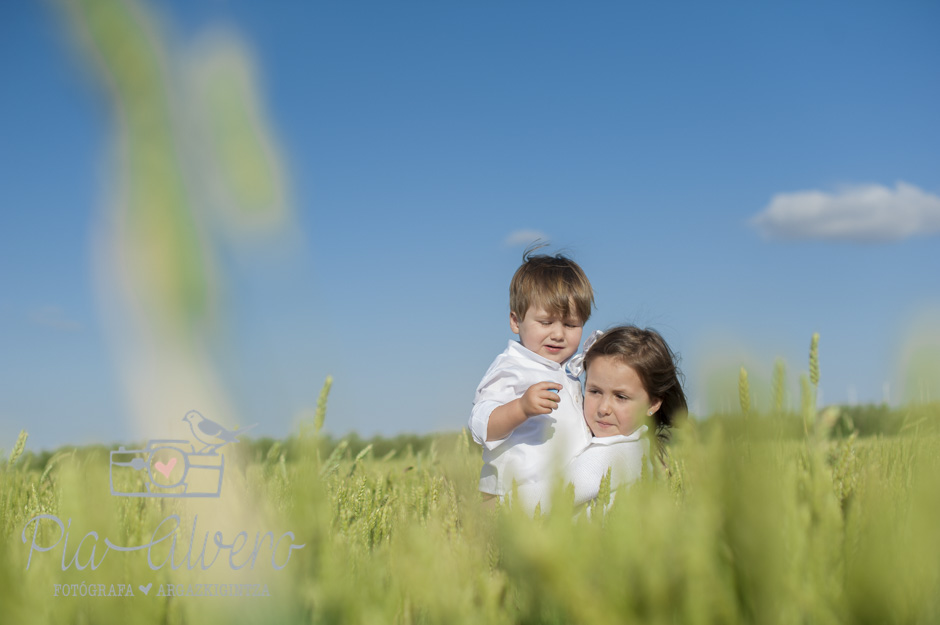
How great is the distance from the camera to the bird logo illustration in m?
0.65

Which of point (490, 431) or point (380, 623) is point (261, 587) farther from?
point (490, 431)

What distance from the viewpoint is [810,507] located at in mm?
898

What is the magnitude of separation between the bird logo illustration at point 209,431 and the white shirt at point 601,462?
7.57 ft

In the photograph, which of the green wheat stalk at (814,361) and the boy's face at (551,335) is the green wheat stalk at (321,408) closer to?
the green wheat stalk at (814,361)

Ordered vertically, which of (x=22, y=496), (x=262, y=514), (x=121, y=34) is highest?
(x=121, y=34)

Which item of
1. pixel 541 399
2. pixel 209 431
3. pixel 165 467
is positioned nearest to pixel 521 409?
pixel 541 399

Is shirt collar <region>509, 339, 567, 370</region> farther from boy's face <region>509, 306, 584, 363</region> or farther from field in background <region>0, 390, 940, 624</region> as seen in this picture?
field in background <region>0, 390, 940, 624</region>

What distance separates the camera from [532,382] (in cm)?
331

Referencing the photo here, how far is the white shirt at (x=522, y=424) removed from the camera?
3.14 metres

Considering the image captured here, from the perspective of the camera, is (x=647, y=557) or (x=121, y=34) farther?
(x=647, y=557)

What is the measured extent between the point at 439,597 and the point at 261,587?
233mm

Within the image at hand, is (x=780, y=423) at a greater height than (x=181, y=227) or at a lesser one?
lesser

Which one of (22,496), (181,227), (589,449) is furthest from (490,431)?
(181,227)

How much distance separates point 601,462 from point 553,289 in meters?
1.02
